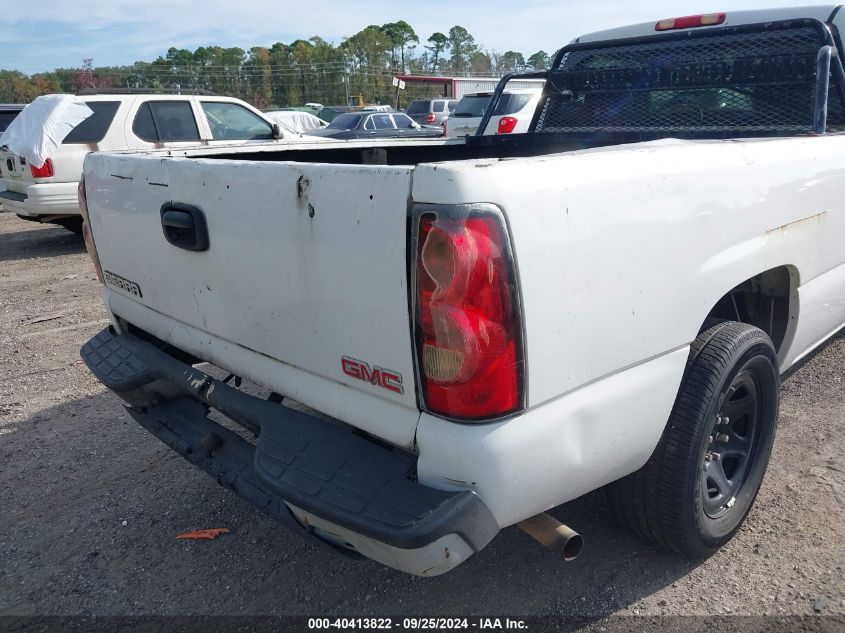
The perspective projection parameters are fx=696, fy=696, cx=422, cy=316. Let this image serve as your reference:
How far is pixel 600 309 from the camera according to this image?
6.38 ft

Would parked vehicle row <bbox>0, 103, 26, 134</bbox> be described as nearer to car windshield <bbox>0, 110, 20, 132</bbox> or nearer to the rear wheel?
car windshield <bbox>0, 110, 20, 132</bbox>

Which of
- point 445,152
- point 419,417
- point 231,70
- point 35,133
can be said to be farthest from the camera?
point 231,70

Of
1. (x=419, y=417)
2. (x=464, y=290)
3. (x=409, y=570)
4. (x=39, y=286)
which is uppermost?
(x=464, y=290)

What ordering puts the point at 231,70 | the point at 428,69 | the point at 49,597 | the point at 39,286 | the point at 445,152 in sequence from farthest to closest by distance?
1. the point at 428,69
2. the point at 231,70
3. the point at 39,286
4. the point at 445,152
5. the point at 49,597

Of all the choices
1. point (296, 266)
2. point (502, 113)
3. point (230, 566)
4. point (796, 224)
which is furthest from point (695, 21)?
point (502, 113)

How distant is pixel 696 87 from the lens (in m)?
3.70

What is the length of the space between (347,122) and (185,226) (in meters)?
18.9

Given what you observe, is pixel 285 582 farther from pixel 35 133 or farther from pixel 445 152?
pixel 35 133

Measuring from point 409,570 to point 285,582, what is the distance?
0.91 meters

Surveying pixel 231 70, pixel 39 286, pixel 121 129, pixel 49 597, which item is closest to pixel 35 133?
pixel 121 129

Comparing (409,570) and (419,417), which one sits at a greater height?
(419,417)

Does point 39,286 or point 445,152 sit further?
point 39,286

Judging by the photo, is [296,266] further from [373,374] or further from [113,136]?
[113,136]

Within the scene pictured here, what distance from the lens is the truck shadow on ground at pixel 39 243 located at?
29.4 feet
